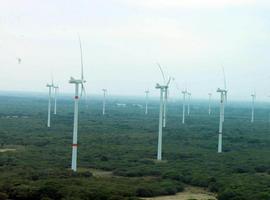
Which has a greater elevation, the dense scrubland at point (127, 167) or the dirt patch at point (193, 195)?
the dense scrubland at point (127, 167)

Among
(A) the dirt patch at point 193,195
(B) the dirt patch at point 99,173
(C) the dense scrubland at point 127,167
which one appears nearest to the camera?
(C) the dense scrubland at point 127,167

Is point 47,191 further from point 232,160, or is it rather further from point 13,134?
point 13,134

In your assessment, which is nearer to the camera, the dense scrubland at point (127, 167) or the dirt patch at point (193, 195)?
the dense scrubland at point (127, 167)

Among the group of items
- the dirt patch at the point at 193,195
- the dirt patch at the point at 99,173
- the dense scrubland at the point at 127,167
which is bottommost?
the dirt patch at the point at 193,195

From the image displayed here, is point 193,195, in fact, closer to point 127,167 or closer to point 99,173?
point 99,173

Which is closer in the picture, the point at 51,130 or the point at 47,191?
the point at 47,191

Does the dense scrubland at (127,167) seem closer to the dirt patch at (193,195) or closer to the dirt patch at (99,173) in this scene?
the dirt patch at (99,173)

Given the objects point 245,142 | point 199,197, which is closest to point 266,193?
point 199,197

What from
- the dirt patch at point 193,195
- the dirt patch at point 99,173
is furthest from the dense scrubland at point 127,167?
the dirt patch at point 193,195

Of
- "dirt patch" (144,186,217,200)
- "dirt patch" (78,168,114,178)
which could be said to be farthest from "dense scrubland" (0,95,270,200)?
"dirt patch" (144,186,217,200)
